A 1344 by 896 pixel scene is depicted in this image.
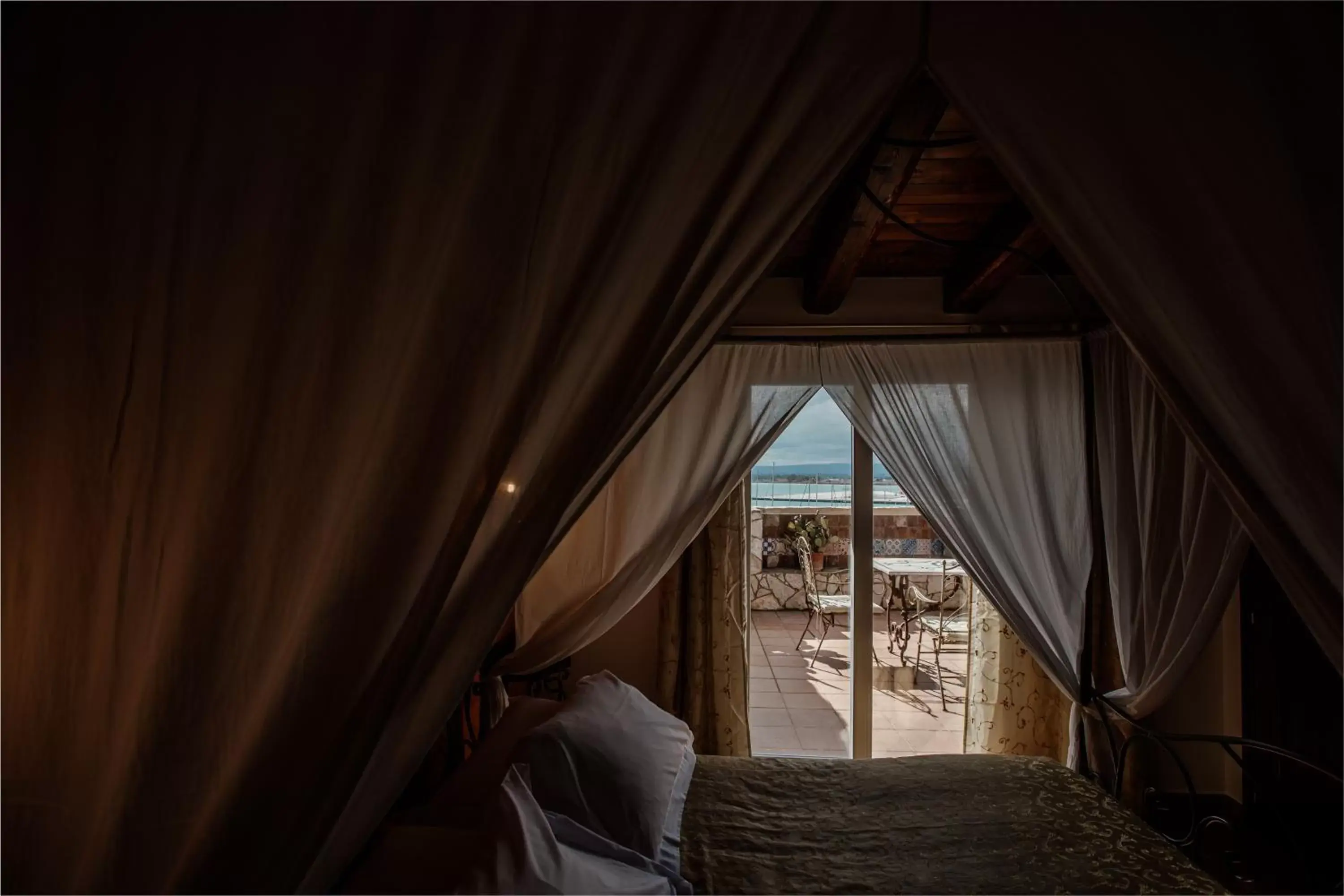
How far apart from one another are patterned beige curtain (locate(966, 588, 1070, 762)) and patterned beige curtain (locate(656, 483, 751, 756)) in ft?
A: 3.83

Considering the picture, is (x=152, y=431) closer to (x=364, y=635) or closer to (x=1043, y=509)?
(x=364, y=635)

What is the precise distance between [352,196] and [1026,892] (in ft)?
6.29

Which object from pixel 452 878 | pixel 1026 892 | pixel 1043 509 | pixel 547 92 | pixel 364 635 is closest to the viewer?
pixel 364 635

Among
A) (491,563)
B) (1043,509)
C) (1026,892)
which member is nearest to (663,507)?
(1043,509)

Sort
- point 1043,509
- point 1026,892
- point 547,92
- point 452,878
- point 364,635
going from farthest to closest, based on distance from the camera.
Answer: point 1043,509
point 1026,892
point 452,878
point 547,92
point 364,635

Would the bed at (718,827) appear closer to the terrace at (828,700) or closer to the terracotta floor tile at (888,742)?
the terrace at (828,700)

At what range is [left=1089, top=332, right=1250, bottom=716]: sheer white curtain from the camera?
254 centimetres

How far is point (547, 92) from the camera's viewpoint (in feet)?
3.16

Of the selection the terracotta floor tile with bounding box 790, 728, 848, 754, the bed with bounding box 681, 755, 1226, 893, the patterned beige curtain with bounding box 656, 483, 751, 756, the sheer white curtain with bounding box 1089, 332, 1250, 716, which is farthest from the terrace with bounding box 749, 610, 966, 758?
the bed with bounding box 681, 755, 1226, 893

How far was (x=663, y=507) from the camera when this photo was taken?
3.07m

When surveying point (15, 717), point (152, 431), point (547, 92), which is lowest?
point (15, 717)

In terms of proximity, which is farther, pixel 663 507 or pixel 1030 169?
pixel 663 507

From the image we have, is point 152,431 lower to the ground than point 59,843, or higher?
higher

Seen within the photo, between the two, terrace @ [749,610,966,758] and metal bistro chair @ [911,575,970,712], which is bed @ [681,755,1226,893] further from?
metal bistro chair @ [911,575,970,712]
